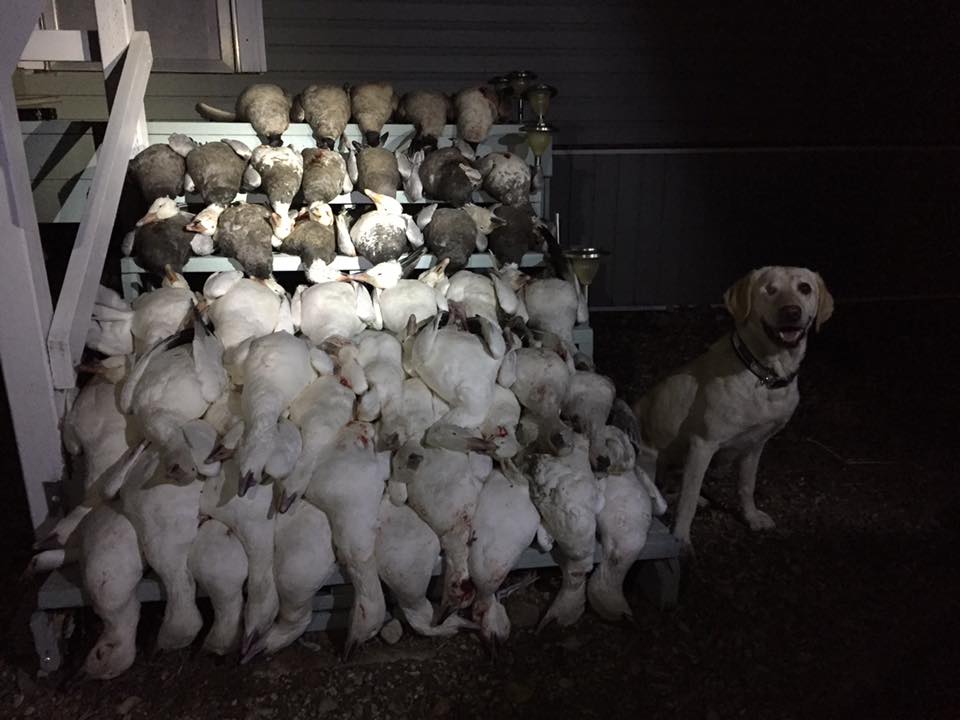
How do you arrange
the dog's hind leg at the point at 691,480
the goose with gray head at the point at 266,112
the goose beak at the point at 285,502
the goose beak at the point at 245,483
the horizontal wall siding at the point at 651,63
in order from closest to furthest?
the goose beak at the point at 245,483
the goose beak at the point at 285,502
the dog's hind leg at the point at 691,480
the goose with gray head at the point at 266,112
the horizontal wall siding at the point at 651,63

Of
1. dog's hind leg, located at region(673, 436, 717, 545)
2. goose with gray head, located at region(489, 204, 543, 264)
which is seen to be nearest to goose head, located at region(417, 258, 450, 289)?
goose with gray head, located at region(489, 204, 543, 264)

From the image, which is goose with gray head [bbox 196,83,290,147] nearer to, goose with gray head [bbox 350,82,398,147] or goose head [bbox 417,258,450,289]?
goose with gray head [bbox 350,82,398,147]

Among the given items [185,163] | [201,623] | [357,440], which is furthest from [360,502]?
[185,163]

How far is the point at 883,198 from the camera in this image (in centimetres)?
727

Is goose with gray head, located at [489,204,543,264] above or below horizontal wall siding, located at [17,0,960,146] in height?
below

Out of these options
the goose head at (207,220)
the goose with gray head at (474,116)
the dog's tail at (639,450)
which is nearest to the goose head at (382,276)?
the goose head at (207,220)

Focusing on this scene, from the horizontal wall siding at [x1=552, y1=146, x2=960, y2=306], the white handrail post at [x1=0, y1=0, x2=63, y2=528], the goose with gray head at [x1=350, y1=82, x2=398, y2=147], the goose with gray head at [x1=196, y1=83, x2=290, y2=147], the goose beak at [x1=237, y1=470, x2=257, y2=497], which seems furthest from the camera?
the horizontal wall siding at [x1=552, y1=146, x2=960, y2=306]

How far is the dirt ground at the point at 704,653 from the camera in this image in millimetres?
2561

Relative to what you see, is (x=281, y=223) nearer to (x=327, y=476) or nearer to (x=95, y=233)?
(x=95, y=233)

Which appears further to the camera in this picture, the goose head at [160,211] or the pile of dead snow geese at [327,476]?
the goose head at [160,211]

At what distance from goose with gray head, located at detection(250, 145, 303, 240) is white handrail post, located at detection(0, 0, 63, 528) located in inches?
50.1

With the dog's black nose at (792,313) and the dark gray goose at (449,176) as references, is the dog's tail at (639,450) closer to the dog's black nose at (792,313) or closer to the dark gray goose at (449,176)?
the dog's black nose at (792,313)

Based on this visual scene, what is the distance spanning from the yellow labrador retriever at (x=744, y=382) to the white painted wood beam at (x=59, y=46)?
11.2 feet

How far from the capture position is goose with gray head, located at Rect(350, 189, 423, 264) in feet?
12.5
